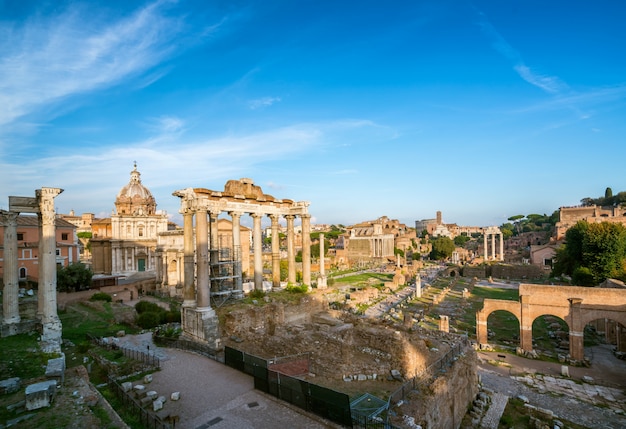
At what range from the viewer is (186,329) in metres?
15.3

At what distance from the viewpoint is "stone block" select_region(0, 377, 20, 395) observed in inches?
348

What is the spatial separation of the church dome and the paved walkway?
38.7 m

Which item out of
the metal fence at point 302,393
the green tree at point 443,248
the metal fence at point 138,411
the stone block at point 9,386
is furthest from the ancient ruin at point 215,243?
the green tree at point 443,248

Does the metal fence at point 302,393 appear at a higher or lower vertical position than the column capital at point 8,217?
lower

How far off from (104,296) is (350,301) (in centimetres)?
2197

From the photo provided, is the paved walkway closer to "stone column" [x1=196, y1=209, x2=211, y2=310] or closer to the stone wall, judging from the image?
"stone column" [x1=196, y1=209, x2=211, y2=310]

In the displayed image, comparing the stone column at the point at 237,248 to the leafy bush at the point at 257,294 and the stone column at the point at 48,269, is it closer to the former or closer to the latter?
the leafy bush at the point at 257,294

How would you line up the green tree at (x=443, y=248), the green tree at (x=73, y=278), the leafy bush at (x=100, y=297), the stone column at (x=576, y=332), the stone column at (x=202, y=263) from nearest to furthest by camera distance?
1. the stone column at (x=202, y=263)
2. the stone column at (x=576, y=332)
3. the leafy bush at (x=100, y=297)
4. the green tree at (x=73, y=278)
5. the green tree at (x=443, y=248)

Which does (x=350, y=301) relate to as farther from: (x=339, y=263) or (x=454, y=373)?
(x=339, y=263)

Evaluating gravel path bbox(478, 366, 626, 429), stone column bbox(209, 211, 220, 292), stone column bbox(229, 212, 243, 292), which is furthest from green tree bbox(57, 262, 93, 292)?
gravel path bbox(478, 366, 626, 429)

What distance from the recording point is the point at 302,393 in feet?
29.4

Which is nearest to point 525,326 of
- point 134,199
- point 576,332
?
point 576,332

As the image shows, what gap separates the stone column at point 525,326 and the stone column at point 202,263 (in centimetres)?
1946

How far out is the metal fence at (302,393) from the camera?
8.10m
